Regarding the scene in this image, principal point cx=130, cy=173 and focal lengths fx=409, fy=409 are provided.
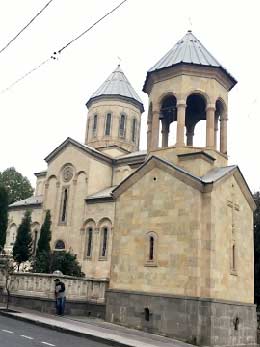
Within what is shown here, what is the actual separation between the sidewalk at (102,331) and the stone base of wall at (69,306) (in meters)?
0.58

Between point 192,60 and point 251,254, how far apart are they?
6.24 metres

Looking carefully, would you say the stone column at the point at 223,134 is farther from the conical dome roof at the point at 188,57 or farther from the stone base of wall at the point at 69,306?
the stone base of wall at the point at 69,306

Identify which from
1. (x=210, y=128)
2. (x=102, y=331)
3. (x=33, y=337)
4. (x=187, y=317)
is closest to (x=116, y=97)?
(x=210, y=128)

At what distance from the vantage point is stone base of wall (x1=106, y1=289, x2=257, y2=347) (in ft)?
32.7

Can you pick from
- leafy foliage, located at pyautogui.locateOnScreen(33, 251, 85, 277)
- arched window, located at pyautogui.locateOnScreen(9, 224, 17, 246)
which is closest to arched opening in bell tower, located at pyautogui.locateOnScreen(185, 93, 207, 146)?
leafy foliage, located at pyautogui.locateOnScreen(33, 251, 85, 277)

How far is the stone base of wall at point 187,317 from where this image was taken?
995 cm

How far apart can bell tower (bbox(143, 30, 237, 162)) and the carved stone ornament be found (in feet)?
40.6

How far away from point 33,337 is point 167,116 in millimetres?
8405

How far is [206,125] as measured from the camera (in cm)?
1233

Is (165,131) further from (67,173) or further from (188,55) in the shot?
(67,173)

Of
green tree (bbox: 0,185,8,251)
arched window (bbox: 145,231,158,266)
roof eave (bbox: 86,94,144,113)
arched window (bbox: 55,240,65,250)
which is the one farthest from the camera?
roof eave (bbox: 86,94,144,113)

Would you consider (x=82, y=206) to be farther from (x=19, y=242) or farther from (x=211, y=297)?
(x=211, y=297)

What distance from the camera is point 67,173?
25.4 m

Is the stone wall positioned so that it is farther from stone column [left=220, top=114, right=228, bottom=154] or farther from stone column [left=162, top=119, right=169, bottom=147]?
stone column [left=220, top=114, right=228, bottom=154]
